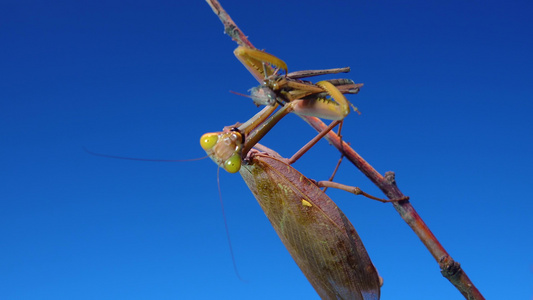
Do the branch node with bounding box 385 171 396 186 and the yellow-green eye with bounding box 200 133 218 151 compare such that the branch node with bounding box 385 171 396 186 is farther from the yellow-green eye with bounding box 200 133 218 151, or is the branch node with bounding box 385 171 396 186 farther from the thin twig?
the yellow-green eye with bounding box 200 133 218 151

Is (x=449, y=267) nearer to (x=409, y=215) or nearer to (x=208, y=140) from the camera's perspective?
(x=409, y=215)

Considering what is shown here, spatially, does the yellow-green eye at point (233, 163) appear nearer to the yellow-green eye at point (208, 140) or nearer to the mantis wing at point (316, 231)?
the yellow-green eye at point (208, 140)

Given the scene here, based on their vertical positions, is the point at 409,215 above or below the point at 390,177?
below

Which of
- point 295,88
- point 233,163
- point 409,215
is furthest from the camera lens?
point 409,215

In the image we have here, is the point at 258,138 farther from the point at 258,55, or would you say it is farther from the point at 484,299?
the point at 484,299

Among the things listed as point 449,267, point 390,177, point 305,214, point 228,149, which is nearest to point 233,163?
point 228,149

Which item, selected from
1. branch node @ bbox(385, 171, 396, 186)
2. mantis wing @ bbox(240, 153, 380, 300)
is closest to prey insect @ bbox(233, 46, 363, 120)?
mantis wing @ bbox(240, 153, 380, 300)

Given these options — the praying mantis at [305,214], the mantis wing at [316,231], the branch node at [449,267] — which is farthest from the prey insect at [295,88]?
the branch node at [449,267]
